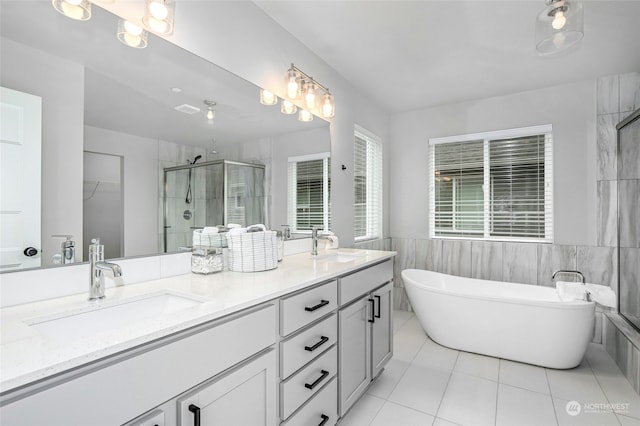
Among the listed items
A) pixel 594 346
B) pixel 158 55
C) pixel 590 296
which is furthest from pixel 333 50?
pixel 594 346

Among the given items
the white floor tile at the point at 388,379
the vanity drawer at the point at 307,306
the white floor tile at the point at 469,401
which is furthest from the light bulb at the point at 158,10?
the white floor tile at the point at 469,401

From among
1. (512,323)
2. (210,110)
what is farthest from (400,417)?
(210,110)

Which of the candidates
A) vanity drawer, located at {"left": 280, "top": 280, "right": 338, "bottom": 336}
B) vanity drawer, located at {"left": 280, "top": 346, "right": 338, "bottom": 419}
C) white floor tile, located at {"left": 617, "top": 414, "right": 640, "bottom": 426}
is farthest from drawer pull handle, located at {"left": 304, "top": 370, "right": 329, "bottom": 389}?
white floor tile, located at {"left": 617, "top": 414, "right": 640, "bottom": 426}

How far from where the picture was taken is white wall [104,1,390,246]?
1574 mm

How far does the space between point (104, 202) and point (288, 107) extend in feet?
4.51

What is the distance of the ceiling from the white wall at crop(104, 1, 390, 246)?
98 millimetres

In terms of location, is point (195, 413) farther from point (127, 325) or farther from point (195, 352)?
point (127, 325)

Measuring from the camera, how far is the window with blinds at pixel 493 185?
10.5ft

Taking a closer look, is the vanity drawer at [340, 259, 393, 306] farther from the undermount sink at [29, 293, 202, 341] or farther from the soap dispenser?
the soap dispenser

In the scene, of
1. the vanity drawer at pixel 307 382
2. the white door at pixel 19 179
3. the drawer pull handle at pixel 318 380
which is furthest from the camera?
the drawer pull handle at pixel 318 380

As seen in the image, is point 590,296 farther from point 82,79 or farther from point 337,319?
point 82,79

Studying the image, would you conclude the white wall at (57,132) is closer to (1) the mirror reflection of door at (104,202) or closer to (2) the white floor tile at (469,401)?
(1) the mirror reflection of door at (104,202)

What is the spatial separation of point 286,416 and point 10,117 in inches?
56.6

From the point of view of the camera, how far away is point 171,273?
1.49 m
